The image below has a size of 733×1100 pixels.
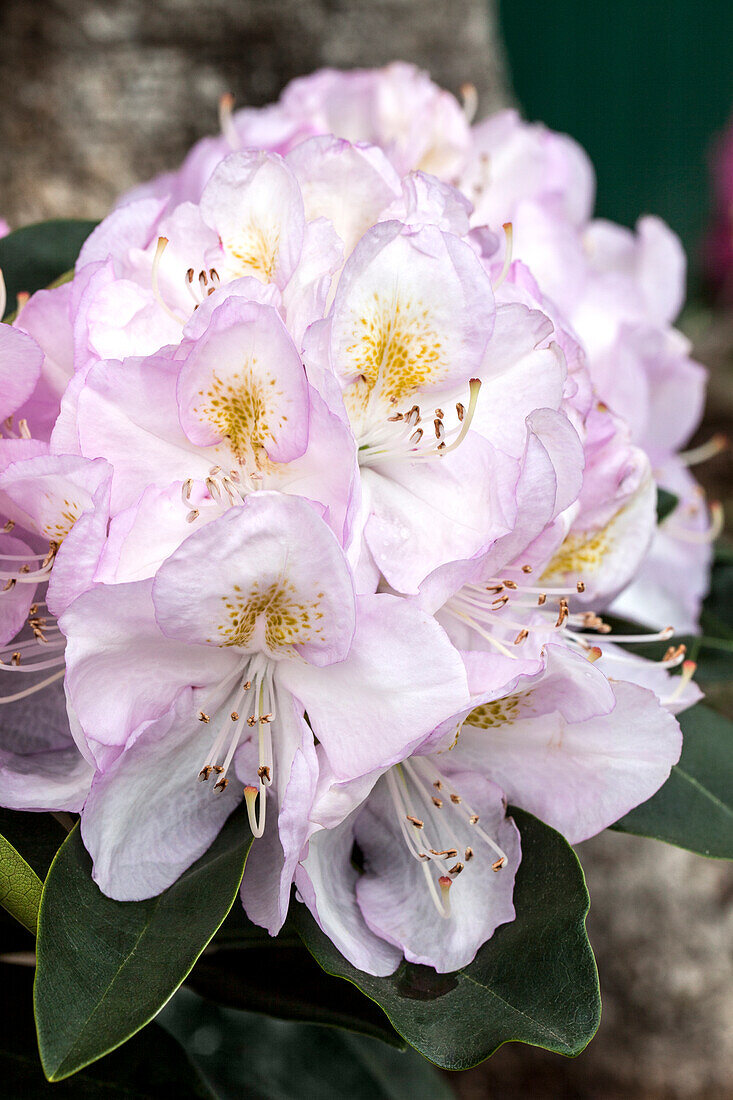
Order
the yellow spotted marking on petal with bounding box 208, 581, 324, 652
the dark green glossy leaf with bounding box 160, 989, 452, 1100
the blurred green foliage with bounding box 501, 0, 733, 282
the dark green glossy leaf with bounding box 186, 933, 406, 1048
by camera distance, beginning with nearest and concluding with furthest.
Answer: the yellow spotted marking on petal with bounding box 208, 581, 324, 652, the dark green glossy leaf with bounding box 186, 933, 406, 1048, the dark green glossy leaf with bounding box 160, 989, 452, 1100, the blurred green foliage with bounding box 501, 0, 733, 282

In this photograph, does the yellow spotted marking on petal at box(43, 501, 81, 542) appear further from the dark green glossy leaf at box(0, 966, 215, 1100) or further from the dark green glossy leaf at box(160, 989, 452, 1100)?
the dark green glossy leaf at box(160, 989, 452, 1100)

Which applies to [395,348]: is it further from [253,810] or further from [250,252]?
[253,810]

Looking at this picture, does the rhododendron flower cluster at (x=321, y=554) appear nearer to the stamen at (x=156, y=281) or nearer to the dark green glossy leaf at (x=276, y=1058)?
the stamen at (x=156, y=281)

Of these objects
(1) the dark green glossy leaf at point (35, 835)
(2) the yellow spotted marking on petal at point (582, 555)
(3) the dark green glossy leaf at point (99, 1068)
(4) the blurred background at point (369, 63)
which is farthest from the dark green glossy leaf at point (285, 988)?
(4) the blurred background at point (369, 63)

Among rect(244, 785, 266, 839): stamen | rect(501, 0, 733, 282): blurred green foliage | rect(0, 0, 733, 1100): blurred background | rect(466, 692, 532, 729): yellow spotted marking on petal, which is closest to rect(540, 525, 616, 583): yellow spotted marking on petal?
rect(466, 692, 532, 729): yellow spotted marking on petal

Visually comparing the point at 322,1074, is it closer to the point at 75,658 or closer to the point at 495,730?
the point at 495,730

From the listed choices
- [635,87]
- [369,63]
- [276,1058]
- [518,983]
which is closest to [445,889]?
[518,983]
